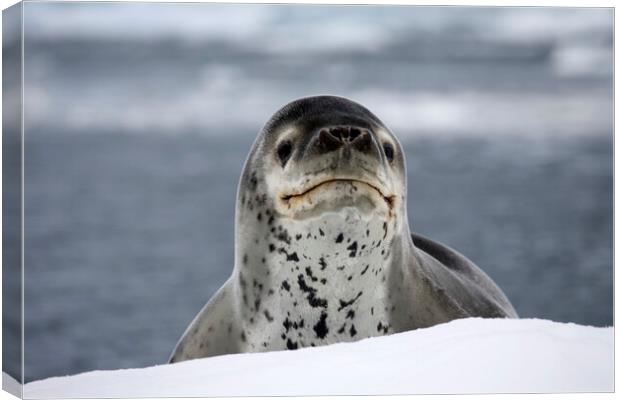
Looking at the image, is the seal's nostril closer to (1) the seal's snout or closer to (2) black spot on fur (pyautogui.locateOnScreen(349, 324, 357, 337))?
(1) the seal's snout

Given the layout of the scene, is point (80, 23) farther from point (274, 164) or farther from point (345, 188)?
point (345, 188)

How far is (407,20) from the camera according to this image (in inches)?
285

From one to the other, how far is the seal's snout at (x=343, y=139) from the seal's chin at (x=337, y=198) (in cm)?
16

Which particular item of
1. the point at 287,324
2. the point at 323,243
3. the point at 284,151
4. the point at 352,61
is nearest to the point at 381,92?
the point at 352,61

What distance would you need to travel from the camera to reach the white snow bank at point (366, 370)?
21.6ft

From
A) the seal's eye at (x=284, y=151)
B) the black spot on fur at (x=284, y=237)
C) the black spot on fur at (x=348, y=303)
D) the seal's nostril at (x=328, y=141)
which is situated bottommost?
the black spot on fur at (x=348, y=303)

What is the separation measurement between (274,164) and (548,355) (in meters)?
1.81

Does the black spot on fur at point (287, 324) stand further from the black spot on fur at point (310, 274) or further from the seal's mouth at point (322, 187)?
the seal's mouth at point (322, 187)

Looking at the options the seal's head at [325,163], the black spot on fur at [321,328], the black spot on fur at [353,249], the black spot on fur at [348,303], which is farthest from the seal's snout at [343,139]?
the black spot on fur at [321,328]

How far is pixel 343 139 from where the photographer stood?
603cm

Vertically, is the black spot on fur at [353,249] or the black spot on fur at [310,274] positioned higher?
the black spot on fur at [353,249]

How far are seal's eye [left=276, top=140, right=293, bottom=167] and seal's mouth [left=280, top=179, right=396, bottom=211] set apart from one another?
191mm

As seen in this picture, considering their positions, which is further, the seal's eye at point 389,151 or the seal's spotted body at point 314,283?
the seal's eye at point 389,151

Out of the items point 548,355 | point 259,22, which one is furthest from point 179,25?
point 548,355
